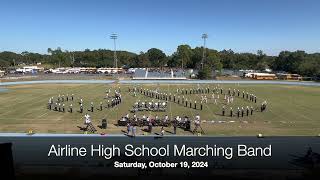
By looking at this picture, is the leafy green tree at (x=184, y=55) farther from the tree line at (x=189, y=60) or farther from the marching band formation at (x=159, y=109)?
the marching band formation at (x=159, y=109)

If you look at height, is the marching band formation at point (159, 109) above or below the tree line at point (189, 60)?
below

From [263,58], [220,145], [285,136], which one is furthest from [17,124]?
[263,58]

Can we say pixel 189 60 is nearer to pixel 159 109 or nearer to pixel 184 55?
pixel 184 55

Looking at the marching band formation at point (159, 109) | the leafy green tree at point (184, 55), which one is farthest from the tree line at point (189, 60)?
the marching band formation at point (159, 109)

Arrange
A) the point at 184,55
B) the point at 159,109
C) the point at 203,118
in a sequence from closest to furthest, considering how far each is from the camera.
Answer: the point at 203,118 → the point at 159,109 → the point at 184,55

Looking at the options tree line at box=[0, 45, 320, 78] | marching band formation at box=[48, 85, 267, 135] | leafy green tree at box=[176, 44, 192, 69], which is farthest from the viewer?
leafy green tree at box=[176, 44, 192, 69]

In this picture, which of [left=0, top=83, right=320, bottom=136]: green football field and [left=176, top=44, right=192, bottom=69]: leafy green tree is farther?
[left=176, top=44, right=192, bottom=69]: leafy green tree

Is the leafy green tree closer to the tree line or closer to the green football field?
the tree line

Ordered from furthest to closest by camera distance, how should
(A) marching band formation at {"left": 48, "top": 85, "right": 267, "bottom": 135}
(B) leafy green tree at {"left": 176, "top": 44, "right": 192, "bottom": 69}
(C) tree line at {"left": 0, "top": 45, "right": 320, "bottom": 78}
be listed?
(B) leafy green tree at {"left": 176, "top": 44, "right": 192, "bottom": 69} < (C) tree line at {"left": 0, "top": 45, "right": 320, "bottom": 78} < (A) marching band formation at {"left": 48, "top": 85, "right": 267, "bottom": 135}

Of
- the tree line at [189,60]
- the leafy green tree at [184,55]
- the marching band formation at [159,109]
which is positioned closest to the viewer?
the marching band formation at [159,109]

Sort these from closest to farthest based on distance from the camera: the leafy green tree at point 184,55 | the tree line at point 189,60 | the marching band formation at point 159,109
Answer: the marching band formation at point 159,109
the tree line at point 189,60
the leafy green tree at point 184,55

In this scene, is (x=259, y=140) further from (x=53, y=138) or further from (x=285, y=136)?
(x=53, y=138)

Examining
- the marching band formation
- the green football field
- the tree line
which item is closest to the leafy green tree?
the tree line

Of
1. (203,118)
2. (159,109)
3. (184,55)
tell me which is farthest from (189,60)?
(203,118)
